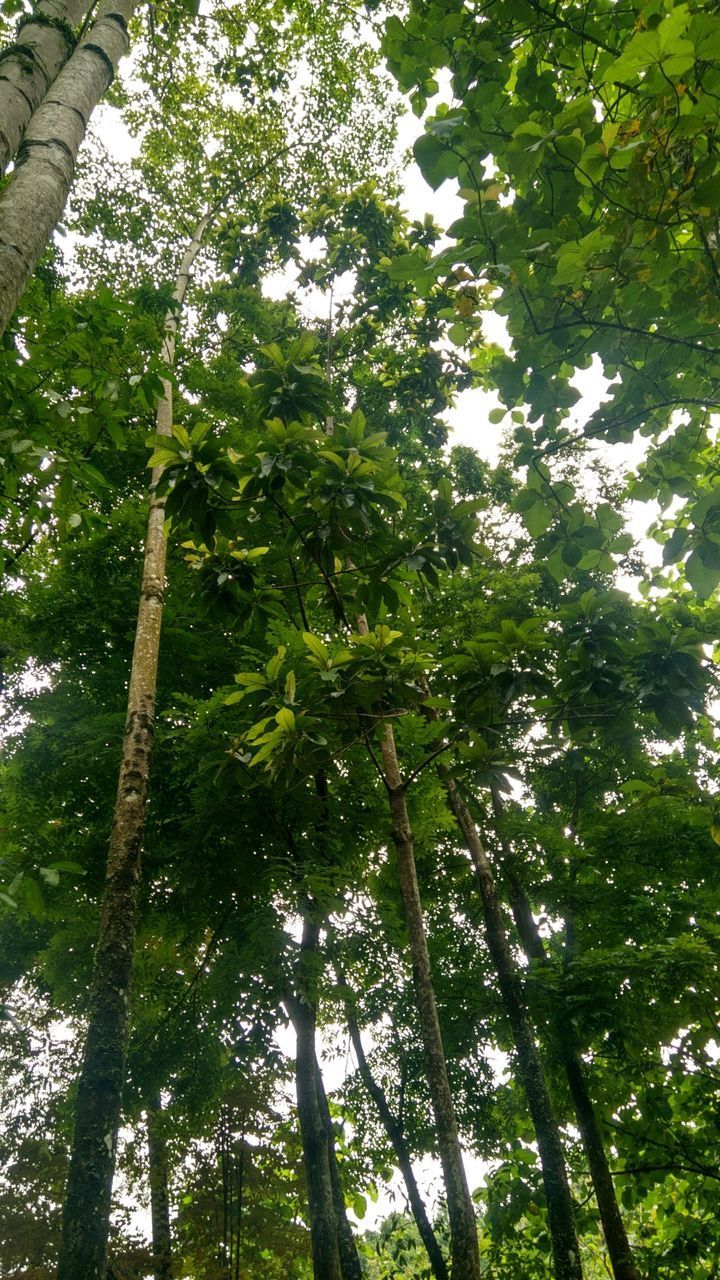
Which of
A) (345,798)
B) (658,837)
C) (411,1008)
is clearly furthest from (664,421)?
(411,1008)

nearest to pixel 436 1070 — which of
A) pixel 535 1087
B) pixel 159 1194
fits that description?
pixel 535 1087

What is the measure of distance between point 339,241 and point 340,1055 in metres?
10.7

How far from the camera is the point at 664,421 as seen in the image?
12.0ft

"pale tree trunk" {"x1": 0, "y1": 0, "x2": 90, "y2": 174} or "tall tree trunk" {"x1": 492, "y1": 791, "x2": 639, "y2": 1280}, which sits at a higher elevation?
"pale tree trunk" {"x1": 0, "y1": 0, "x2": 90, "y2": 174}

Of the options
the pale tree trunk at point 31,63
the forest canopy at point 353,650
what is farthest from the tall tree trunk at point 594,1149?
the pale tree trunk at point 31,63

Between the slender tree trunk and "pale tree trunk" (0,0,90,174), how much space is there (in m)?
5.92

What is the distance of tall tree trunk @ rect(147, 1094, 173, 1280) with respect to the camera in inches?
306

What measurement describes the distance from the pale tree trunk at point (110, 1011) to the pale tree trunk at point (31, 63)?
1720mm

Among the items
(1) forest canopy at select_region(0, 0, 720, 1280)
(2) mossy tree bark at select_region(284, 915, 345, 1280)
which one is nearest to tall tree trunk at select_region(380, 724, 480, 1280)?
(1) forest canopy at select_region(0, 0, 720, 1280)

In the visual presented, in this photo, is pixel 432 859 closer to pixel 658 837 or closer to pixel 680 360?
pixel 658 837

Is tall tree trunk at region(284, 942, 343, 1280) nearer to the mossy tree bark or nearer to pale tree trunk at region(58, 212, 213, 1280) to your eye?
the mossy tree bark

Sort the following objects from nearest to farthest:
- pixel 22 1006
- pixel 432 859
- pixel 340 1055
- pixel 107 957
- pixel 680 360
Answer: pixel 680 360
pixel 107 957
pixel 432 859
pixel 340 1055
pixel 22 1006

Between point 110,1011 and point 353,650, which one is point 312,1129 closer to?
point 110,1011

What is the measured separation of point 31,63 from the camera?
274cm
